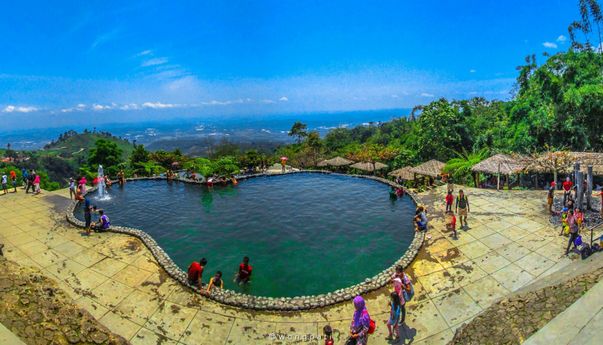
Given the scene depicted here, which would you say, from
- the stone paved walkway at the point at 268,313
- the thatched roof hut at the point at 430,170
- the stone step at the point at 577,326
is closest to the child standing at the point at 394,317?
the stone paved walkway at the point at 268,313

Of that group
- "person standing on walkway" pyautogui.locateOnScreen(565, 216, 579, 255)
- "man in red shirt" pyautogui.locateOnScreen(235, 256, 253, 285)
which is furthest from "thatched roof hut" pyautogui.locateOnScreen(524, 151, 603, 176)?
"man in red shirt" pyautogui.locateOnScreen(235, 256, 253, 285)

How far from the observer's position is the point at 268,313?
10.0 meters

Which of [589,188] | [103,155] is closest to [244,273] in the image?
[589,188]

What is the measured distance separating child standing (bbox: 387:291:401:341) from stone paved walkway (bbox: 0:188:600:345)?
1.05ft

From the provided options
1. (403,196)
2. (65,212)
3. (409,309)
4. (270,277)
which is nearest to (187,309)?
(270,277)

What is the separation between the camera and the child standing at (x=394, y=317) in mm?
8289

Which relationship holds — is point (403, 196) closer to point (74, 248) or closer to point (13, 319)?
point (74, 248)

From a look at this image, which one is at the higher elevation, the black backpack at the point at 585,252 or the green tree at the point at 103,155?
the green tree at the point at 103,155

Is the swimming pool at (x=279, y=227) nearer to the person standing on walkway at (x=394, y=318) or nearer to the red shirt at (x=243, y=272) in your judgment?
the red shirt at (x=243, y=272)

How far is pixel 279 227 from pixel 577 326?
13663mm

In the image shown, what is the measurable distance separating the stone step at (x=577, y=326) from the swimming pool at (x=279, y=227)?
663 cm

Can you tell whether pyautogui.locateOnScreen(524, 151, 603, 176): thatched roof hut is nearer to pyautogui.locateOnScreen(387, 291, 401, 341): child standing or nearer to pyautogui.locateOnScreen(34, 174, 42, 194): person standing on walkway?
pyautogui.locateOnScreen(387, 291, 401, 341): child standing

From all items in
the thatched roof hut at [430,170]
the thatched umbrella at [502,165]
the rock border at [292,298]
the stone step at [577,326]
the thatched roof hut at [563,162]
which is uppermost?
the thatched roof hut at [563,162]

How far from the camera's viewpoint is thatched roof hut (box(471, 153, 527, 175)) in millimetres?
20250
